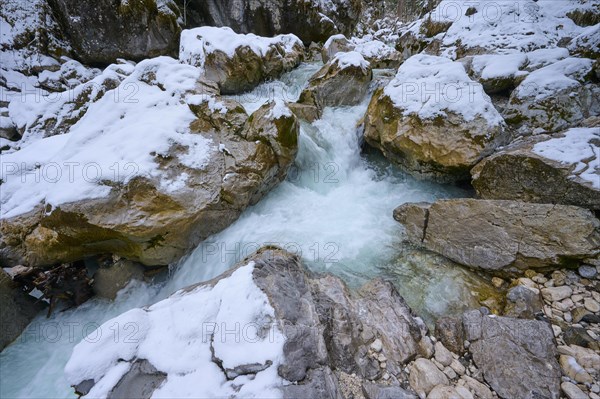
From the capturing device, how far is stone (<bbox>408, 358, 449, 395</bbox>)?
2301 mm

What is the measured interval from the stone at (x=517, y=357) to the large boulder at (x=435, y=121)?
10.1ft

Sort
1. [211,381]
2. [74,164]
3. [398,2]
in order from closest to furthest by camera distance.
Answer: [211,381], [74,164], [398,2]

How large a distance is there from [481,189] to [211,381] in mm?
4814

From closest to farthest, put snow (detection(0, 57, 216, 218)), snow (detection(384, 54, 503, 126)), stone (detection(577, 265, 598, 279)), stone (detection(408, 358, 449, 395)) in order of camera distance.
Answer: stone (detection(408, 358, 449, 395))
stone (detection(577, 265, 598, 279))
snow (detection(0, 57, 216, 218))
snow (detection(384, 54, 503, 126))

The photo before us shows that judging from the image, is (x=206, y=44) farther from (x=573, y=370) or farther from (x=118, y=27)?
(x=573, y=370)

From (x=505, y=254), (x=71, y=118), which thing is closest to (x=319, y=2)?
(x=71, y=118)

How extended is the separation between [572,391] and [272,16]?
2068 cm

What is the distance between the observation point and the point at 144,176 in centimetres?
421

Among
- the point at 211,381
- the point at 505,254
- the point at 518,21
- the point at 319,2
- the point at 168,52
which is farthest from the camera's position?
the point at 319,2

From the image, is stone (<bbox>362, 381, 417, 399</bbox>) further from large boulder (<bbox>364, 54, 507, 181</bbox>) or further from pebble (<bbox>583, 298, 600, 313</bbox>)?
large boulder (<bbox>364, 54, 507, 181</bbox>)

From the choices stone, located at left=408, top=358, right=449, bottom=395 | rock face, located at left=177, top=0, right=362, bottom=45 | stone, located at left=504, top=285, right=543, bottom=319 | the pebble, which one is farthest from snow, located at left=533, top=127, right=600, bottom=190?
rock face, located at left=177, top=0, right=362, bottom=45

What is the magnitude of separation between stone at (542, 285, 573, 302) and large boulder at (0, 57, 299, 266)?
4.83 meters

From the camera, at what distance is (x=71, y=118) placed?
724 cm

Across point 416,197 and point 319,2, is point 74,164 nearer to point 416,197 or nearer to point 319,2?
point 416,197
